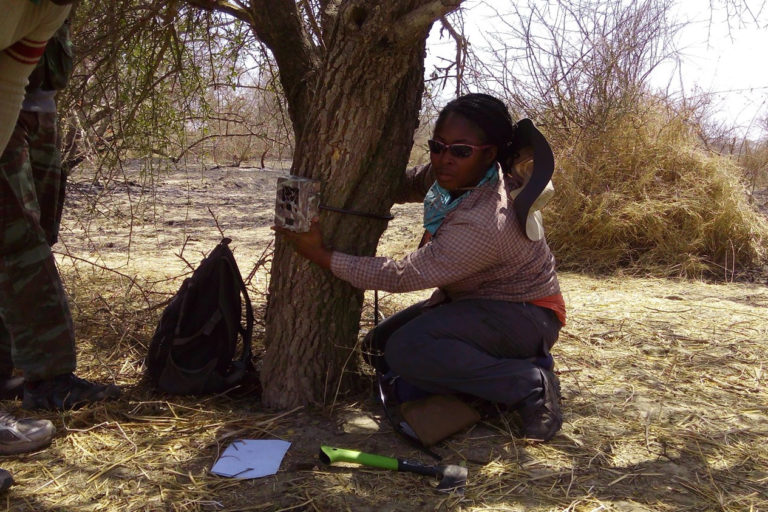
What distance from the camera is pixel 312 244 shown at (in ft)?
8.92

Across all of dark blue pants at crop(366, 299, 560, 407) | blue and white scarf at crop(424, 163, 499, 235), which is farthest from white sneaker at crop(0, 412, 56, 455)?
blue and white scarf at crop(424, 163, 499, 235)

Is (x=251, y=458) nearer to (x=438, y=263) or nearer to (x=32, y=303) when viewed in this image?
(x=438, y=263)

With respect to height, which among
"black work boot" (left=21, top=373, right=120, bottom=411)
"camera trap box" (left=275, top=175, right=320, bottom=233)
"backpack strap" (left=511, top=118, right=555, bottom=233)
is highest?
"backpack strap" (left=511, top=118, right=555, bottom=233)

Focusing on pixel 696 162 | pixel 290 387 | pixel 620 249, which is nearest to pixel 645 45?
pixel 696 162

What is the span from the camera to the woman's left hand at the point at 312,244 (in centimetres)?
271

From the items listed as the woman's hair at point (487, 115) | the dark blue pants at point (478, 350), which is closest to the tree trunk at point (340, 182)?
the woman's hair at point (487, 115)

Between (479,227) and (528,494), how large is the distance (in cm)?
94

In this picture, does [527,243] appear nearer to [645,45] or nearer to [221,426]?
[221,426]

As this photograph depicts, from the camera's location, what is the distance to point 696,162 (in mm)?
6738

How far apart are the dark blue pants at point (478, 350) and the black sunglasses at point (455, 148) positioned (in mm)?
584

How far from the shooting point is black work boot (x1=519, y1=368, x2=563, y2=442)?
2.63 metres

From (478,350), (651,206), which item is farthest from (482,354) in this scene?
(651,206)

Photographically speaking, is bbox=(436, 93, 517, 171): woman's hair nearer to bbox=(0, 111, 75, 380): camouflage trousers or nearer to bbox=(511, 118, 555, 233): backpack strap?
bbox=(511, 118, 555, 233): backpack strap

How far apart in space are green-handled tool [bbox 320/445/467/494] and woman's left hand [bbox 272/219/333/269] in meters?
0.72
